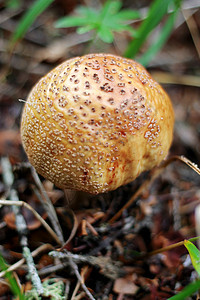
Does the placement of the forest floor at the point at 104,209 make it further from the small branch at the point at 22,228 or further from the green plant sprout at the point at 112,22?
the green plant sprout at the point at 112,22

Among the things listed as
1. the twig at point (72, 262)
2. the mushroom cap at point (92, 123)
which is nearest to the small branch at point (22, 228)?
the twig at point (72, 262)

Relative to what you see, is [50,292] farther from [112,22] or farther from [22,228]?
[112,22]

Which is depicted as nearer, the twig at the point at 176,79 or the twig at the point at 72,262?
the twig at the point at 72,262

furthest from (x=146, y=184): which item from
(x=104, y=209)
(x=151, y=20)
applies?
(x=151, y=20)

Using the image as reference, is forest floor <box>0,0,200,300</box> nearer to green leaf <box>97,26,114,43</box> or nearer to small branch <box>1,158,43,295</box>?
small branch <box>1,158,43,295</box>

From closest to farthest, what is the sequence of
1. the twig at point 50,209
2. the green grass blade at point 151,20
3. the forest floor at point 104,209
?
the forest floor at point 104,209 → the twig at point 50,209 → the green grass blade at point 151,20

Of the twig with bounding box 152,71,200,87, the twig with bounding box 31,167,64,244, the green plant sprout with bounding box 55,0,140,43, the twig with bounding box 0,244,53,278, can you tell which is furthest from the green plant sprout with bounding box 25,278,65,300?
the twig with bounding box 152,71,200,87
